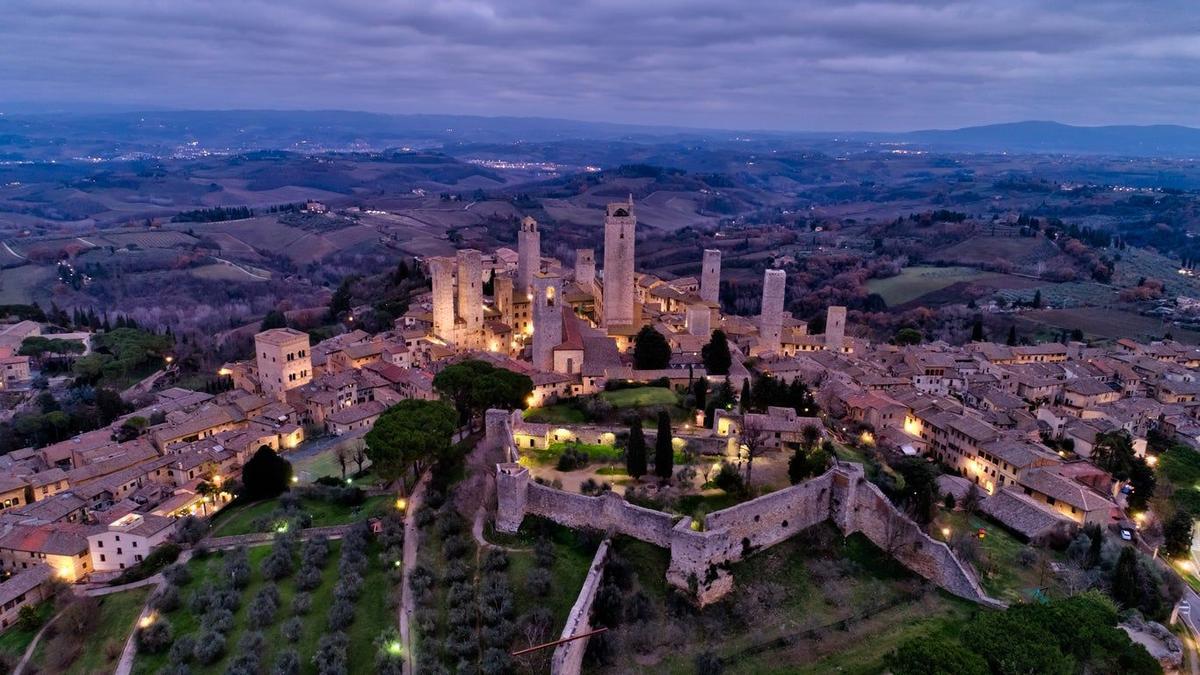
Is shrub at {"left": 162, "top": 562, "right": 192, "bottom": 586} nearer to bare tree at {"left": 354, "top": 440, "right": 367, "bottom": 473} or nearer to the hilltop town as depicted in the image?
the hilltop town

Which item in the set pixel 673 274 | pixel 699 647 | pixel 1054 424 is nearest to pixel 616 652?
pixel 699 647

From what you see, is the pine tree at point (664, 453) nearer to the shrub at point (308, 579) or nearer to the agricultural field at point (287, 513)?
the agricultural field at point (287, 513)

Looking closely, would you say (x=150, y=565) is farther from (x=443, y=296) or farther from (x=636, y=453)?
(x=443, y=296)

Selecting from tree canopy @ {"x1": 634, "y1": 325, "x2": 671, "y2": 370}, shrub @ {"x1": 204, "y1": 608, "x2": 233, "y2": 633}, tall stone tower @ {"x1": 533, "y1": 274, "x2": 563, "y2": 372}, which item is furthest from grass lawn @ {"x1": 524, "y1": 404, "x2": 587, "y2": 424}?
shrub @ {"x1": 204, "y1": 608, "x2": 233, "y2": 633}

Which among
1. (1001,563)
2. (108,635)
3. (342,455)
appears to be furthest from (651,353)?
(108,635)

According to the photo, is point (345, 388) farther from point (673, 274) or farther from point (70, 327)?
point (673, 274)
